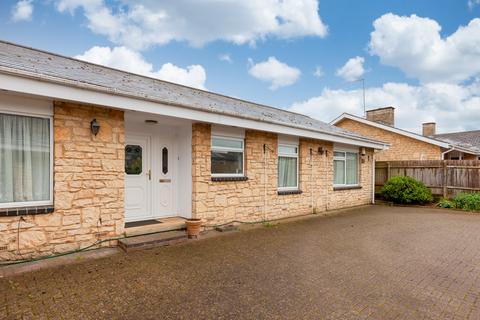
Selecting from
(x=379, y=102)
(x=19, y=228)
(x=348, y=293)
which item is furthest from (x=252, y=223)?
(x=379, y=102)

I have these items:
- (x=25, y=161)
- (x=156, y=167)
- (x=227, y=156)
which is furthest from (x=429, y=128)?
(x=25, y=161)

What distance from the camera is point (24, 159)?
4406 millimetres

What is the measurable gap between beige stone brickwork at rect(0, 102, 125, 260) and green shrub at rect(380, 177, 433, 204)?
11.8 metres

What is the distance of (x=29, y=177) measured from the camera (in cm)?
445

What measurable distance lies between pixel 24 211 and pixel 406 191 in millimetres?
13369

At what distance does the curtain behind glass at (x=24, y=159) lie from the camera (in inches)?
167

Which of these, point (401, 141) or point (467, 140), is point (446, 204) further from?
point (467, 140)

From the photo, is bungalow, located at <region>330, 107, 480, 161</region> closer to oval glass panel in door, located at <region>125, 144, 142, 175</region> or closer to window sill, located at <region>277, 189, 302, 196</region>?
window sill, located at <region>277, 189, 302, 196</region>

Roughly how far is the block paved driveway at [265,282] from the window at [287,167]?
9.04 ft

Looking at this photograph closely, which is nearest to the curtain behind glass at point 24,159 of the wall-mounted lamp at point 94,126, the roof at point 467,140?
the wall-mounted lamp at point 94,126

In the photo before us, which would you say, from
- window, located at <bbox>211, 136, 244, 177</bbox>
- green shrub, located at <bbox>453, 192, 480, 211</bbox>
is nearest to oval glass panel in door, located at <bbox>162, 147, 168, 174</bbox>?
window, located at <bbox>211, 136, 244, 177</bbox>

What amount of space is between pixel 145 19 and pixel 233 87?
9001 millimetres

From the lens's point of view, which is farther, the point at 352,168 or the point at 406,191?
the point at 406,191

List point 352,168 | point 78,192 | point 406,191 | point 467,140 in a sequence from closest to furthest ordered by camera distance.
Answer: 1. point 78,192
2. point 352,168
3. point 406,191
4. point 467,140
